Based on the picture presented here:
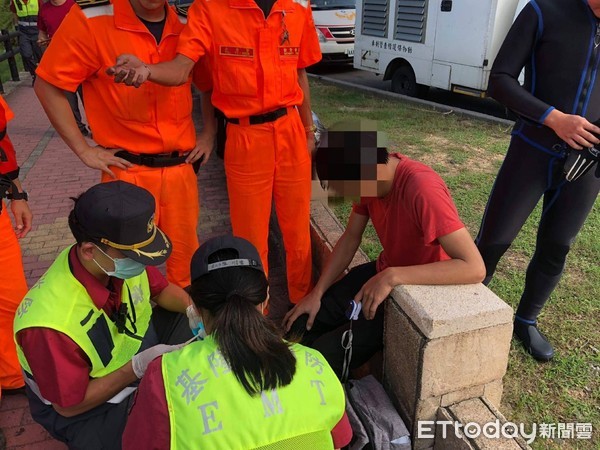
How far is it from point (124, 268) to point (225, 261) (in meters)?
0.58

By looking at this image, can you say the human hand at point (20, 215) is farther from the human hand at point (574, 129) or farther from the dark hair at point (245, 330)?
the human hand at point (574, 129)

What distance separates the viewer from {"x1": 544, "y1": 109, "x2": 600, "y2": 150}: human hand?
222 centimetres

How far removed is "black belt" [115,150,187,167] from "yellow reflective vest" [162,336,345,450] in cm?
145

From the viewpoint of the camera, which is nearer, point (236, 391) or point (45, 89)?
point (236, 391)

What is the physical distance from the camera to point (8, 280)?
2.47 meters

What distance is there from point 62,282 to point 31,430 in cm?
112

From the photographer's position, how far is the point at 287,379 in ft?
4.33

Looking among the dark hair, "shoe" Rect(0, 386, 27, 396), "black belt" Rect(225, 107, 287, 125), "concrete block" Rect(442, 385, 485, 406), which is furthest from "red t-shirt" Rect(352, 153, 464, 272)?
"shoe" Rect(0, 386, 27, 396)

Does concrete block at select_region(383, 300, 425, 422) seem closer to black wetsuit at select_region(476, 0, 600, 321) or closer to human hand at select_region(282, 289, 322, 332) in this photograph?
human hand at select_region(282, 289, 322, 332)

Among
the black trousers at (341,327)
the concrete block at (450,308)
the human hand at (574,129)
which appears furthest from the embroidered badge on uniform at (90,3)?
the human hand at (574,129)

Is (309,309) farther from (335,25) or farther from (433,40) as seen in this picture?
(335,25)

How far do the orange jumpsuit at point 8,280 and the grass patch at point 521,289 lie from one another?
160 centimetres

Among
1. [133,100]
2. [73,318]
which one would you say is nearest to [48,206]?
[133,100]

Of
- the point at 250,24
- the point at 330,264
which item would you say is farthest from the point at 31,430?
the point at 250,24
